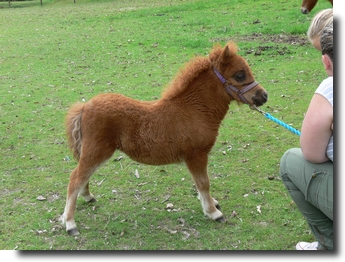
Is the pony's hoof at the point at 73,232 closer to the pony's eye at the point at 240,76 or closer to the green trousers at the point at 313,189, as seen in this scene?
the green trousers at the point at 313,189

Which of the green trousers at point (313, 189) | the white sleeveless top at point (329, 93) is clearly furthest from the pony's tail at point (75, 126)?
the white sleeveless top at point (329, 93)

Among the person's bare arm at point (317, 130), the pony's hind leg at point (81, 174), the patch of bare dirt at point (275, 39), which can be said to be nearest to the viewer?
the person's bare arm at point (317, 130)

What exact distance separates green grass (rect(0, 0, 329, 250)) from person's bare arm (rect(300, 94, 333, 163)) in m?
1.05

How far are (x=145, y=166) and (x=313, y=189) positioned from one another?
2.54 meters

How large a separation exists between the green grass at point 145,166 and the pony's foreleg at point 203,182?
12cm

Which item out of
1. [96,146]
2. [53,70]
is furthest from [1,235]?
[53,70]

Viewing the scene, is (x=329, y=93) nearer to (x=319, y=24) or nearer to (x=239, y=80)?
(x=319, y=24)

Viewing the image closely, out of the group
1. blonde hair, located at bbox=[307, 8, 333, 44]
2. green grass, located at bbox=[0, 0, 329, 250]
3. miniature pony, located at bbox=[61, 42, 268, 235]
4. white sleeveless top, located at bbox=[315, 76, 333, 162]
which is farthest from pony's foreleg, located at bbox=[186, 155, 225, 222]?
blonde hair, located at bbox=[307, 8, 333, 44]

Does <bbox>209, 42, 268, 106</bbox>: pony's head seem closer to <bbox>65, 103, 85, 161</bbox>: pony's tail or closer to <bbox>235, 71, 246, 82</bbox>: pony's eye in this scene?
<bbox>235, 71, 246, 82</bbox>: pony's eye

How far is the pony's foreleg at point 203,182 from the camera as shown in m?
3.58

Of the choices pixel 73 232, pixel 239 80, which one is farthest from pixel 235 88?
pixel 73 232

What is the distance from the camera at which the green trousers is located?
2.59 m

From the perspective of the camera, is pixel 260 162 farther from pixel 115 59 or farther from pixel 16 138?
pixel 115 59

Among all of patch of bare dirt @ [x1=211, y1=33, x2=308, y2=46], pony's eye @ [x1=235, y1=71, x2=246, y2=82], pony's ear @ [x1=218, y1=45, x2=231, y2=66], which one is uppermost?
pony's ear @ [x1=218, y1=45, x2=231, y2=66]
